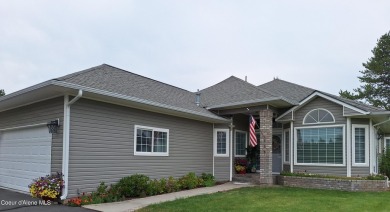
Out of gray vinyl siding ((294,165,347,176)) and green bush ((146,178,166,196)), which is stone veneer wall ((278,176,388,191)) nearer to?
gray vinyl siding ((294,165,347,176))

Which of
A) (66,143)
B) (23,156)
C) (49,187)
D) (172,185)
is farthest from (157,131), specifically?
(23,156)

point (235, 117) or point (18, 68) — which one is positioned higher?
A: point (18, 68)

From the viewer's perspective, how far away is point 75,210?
25.4 feet

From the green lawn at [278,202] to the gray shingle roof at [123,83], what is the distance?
11.9 feet

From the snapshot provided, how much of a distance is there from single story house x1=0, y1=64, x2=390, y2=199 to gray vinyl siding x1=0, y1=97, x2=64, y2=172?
28 millimetres

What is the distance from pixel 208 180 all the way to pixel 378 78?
25.9 meters

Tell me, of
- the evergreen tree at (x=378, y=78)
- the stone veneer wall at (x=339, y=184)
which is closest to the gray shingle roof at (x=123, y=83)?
the stone veneer wall at (x=339, y=184)

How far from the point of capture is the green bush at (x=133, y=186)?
31.8ft

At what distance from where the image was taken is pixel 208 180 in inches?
526

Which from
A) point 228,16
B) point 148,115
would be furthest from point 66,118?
point 228,16

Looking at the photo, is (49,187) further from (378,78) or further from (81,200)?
(378,78)

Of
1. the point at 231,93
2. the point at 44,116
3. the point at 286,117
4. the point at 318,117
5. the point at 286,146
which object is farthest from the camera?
the point at 231,93

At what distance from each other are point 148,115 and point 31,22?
6.29 m

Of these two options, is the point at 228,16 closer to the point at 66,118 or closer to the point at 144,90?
the point at 144,90
